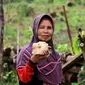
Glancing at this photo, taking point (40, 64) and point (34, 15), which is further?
point (34, 15)

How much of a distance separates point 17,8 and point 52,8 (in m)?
2.19

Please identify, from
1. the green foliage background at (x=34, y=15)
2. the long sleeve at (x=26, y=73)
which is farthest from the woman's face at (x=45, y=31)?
the green foliage background at (x=34, y=15)

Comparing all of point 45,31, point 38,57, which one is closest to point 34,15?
point 45,31

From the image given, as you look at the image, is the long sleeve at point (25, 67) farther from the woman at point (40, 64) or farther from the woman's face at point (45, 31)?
the woman's face at point (45, 31)

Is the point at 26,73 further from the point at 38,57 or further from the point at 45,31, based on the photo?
the point at 45,31

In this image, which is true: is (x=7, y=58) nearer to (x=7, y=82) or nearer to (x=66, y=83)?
(x=7, y=82)

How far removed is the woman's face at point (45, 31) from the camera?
2682mm

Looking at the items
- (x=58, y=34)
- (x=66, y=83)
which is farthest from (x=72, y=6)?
(x=66, y=83)

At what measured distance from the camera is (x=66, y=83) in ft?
19.5

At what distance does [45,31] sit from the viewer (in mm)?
2682

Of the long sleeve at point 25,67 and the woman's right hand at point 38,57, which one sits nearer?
the woman's right hand at point 38,57

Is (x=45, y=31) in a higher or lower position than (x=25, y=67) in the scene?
higher

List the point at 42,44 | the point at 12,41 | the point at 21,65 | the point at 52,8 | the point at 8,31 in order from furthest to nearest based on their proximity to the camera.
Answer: the point at 52,8
the point at 8,31
the point at 12,41
the point at 21,65
the point at 42,44

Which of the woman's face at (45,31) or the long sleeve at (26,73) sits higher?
the woman's face at (45,31)
